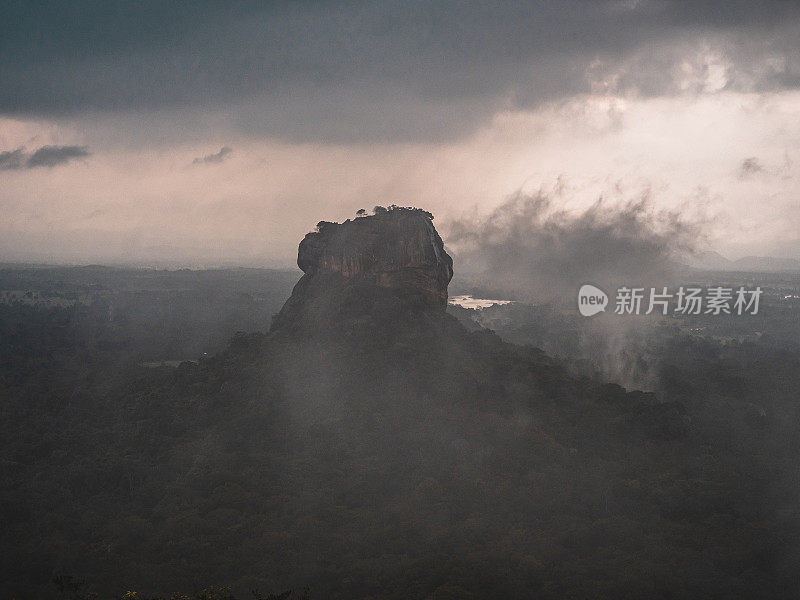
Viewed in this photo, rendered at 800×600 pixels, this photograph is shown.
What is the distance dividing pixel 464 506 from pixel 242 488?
1423 cm

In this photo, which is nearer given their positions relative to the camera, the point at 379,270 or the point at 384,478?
the point at 384,478

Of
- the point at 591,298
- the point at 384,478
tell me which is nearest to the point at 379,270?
the point at 384,478

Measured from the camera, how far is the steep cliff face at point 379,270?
2191 inches

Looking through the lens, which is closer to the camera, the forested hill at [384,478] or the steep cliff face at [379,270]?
the forested hill at [384,478]

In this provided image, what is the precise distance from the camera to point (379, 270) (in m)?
56.4

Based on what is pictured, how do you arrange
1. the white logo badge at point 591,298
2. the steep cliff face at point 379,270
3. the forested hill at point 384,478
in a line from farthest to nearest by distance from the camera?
1. the white logo badge at point 591,298
2. the steep cliff face at point 379,270
3. the forested hill at point 384,478

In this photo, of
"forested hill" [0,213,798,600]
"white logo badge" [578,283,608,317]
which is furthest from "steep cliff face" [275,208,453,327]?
"white logo badge" [578,283,608,317]

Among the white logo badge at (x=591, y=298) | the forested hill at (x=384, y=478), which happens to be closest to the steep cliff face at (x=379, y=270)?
the forested hill at (x=384, y=478)

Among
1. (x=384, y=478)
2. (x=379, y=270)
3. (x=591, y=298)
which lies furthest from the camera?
(x=591, y=298)

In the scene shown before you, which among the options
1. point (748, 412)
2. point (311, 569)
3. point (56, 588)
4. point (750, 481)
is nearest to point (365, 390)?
point (311, 569)

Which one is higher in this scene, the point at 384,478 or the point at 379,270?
the point at 379,270

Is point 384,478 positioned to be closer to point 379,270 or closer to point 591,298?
point 379,270

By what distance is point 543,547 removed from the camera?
29672mm

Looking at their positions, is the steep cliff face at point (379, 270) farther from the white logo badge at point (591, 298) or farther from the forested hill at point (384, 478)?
the white logo badge at point (591, 298)
